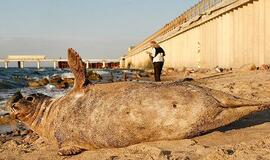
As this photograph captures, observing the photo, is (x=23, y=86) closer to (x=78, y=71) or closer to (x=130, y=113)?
(x=78, y=71)

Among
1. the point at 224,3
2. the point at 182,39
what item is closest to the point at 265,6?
the point at 224,3

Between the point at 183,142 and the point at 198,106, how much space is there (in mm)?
470

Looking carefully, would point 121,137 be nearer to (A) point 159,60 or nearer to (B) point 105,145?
(B) point 105,145

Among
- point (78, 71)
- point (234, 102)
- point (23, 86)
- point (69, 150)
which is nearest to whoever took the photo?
point (234, 102)

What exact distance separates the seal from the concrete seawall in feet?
30.7

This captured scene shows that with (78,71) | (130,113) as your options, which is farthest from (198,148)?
(78,71)

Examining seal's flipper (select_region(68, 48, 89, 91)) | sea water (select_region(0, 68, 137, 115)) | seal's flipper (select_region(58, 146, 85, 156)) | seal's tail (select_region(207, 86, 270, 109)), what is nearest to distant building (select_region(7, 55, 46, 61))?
sea water (select_region(0, 68, 137, 115))

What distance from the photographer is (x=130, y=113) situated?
5324 mm

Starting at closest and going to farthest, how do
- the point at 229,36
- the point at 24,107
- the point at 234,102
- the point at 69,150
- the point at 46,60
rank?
the point at 234,102 → the point at 69,150 → the point at 24,107 → the point at 229,36 → the point at 46,60

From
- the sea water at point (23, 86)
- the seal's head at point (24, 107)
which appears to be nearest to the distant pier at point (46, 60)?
the sea water at point (23, 86)

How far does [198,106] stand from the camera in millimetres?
5047

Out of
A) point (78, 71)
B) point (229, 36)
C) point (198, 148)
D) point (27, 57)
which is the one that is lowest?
point (198, 148)

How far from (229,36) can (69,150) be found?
14.5 m

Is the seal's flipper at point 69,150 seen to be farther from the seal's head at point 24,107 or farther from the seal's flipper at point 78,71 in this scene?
the seal's head at point 24,107
